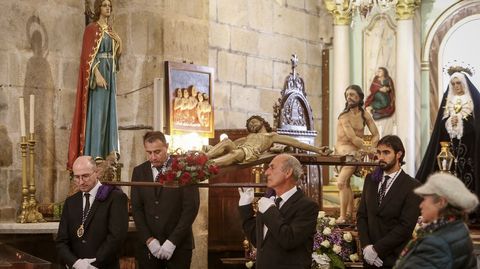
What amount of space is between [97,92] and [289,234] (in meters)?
3.90

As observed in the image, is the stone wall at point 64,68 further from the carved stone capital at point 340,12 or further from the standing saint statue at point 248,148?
the carved stone capital at point 340,12

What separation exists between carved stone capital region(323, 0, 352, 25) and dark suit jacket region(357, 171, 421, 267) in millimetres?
6820

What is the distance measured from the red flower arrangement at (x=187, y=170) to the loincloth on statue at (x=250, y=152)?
1.29 metres

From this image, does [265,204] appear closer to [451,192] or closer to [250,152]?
[451,192]

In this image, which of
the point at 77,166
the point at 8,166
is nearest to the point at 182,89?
the point at 8,166

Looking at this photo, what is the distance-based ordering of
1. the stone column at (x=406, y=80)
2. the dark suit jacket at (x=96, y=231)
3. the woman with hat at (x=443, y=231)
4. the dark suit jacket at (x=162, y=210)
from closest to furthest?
the woman with hat at (x=443, y=231), the dark suit jacket at (x=96, y=231), the dark suit jacket at (x=162, y=210), the stone column at (x=406, y=80)

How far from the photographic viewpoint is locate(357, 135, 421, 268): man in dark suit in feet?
22.7

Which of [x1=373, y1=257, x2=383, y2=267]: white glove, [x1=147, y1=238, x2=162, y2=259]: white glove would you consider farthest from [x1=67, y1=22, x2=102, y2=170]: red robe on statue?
[x1=373, y1=257, x2=383, y2=267]: white glove

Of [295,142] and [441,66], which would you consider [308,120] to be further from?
[295,142]

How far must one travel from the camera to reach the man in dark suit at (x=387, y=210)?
6910mm

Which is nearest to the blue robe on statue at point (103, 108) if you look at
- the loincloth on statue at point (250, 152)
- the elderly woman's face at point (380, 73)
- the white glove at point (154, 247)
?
the loincloth on statue at point (250, 152)

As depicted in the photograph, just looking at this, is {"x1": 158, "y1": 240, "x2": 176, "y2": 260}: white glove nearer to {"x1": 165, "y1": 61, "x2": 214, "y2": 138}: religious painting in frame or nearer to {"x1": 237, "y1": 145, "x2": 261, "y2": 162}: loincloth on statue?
{"x1": 237, "y1": 145, "x2": 261, "y2": 162}: loincloth on statue

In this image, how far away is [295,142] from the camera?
26.9 ft

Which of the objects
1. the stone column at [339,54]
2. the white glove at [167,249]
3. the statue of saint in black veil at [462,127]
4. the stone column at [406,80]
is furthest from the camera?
the stone column at [339,54]
